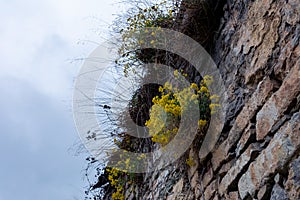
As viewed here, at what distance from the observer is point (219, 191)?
7.25 ft

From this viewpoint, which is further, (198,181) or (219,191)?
(198,181)

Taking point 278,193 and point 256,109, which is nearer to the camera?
point 278,193

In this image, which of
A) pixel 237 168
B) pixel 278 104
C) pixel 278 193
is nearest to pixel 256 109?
pixel 278 104

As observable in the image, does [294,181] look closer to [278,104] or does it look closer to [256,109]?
[278,104]

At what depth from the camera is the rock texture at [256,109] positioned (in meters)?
1.70

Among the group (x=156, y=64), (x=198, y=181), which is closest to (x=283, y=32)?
(x=198, y=181)

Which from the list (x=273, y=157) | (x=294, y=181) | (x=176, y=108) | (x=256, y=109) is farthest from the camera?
(x=176, y=108)

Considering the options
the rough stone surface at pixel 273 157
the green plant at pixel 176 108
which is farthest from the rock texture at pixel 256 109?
the green plant at pixel 176 108

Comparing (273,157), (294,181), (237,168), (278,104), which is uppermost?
(278,104)

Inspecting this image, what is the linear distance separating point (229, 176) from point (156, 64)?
1.29 metres

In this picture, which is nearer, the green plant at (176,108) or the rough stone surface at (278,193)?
the rough stone surface at (278,193)

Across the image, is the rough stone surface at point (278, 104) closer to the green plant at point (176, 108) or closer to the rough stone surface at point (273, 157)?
the rough stone surface at point (273, 157)

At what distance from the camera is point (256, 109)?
200cm

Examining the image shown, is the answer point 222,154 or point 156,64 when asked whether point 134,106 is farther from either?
point 222,154
